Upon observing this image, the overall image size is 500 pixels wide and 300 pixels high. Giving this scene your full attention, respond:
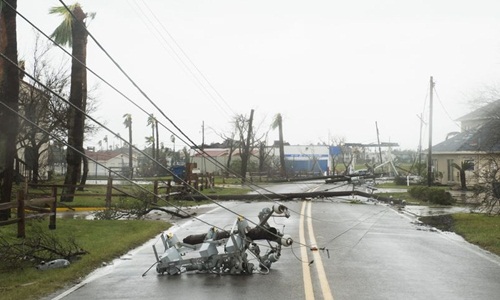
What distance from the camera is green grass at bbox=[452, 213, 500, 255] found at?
50.7 ft

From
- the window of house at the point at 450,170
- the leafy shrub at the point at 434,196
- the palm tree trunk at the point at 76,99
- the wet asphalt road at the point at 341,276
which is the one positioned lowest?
the wet asphalt road at the point at 341,276

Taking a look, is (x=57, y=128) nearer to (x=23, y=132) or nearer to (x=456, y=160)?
(x=23, y=132)

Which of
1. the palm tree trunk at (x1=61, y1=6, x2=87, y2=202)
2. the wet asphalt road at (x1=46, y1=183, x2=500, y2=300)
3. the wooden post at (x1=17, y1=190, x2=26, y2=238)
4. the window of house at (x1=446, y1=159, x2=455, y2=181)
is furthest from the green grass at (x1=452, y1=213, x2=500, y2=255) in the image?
the window of house at (x1=446, y1=159, x2=455, y2=181)

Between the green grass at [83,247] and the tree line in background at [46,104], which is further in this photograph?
the tree line in background at [46,104]

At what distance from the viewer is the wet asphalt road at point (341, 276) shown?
9.02 metres

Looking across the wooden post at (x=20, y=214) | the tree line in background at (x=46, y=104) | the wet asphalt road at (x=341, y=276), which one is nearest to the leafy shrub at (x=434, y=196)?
the tree line in background at (x=46, y=104)

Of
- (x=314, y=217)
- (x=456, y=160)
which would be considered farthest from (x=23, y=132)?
(x=456, y=160)

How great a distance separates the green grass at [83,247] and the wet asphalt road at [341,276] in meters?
0.32

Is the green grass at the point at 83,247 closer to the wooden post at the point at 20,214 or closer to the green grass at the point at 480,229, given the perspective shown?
the wooden post at the point at 20,214

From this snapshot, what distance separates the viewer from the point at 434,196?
32.0 m

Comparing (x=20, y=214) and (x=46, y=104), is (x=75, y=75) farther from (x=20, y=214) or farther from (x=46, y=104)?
(x=20, y=214)

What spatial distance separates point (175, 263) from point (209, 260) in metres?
0.57

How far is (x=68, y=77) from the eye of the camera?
40219mm

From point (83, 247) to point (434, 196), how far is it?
856 inches
